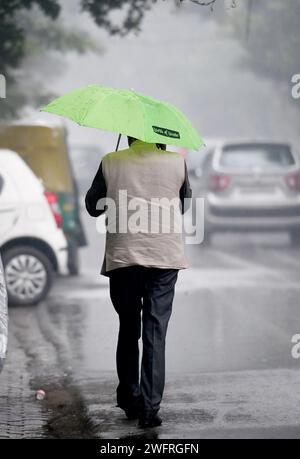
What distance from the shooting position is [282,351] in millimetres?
10156

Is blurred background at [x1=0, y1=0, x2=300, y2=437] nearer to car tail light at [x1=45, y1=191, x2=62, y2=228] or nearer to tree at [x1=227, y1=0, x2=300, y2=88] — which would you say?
car tail light at [x1=45, y1=191, x2=62, y2=228]

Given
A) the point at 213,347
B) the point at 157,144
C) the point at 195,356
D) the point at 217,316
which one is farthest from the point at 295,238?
the point at 157,144

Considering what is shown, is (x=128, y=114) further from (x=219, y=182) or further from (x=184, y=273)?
(x=219, y=182)

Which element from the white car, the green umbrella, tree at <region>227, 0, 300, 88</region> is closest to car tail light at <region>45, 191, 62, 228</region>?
the white car

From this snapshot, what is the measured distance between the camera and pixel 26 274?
44.9 feet

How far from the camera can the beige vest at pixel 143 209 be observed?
7375 mm

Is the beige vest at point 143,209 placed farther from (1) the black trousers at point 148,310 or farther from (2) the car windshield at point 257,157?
(2) the car windshield at point 257,157

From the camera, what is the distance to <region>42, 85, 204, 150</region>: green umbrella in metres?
7.36

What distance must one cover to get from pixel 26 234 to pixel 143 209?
643 cm

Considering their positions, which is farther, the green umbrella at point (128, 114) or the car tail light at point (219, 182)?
the car tail light at point (219, 182)

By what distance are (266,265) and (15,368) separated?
862cm

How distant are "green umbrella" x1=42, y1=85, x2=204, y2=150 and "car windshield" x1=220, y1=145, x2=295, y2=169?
1297 cm

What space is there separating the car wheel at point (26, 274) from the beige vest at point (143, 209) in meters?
6.25

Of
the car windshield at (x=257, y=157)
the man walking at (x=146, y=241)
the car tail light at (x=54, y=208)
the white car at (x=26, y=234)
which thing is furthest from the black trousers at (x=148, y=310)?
the car windshield at (x=257, y=157)
